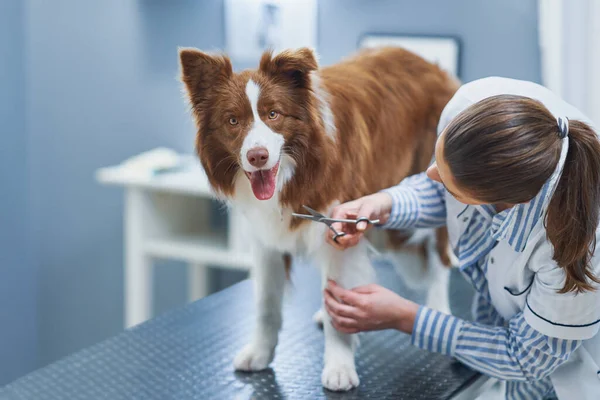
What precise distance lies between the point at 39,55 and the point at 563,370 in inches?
83.3

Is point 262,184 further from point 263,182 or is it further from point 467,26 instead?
point 467,26

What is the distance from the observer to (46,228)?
2822 mm

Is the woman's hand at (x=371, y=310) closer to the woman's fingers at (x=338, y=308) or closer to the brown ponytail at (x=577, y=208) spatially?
the woman's fingers at (x=338, y=308)

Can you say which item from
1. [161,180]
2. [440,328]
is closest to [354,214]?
[440,328]

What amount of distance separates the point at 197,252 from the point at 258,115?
1.68 metres

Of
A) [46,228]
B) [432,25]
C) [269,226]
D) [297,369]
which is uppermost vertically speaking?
[432,25]

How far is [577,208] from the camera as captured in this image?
115cm

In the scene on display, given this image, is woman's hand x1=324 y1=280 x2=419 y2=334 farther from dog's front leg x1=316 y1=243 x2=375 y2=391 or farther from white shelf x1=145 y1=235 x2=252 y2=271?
white shelf x1=145 y1=235 x2=252 y2=271

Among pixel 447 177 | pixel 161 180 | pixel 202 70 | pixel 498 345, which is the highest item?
pixel 202 70

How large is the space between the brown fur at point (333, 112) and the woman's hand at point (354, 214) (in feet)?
0.08

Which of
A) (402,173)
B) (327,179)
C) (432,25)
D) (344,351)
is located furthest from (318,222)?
(432,25)

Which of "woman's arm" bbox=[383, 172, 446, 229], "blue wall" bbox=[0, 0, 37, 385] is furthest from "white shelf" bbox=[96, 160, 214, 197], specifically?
"woman's arm" bbox=[383, 172, 446, 229]

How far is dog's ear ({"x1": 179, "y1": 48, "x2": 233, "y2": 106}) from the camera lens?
1248 mm

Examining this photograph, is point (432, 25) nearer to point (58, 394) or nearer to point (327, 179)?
point (327, 179)
